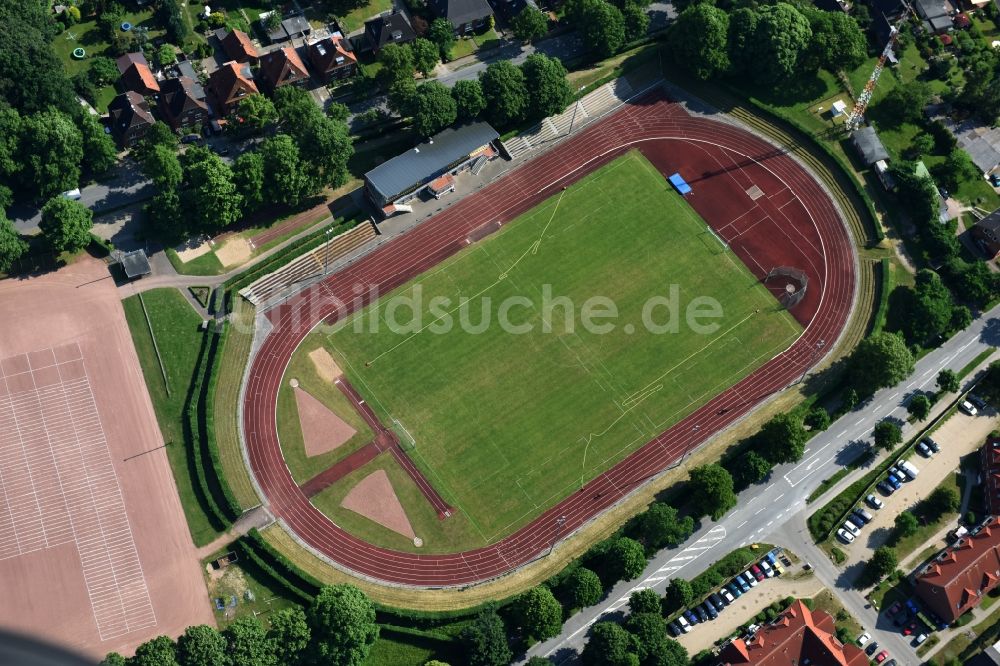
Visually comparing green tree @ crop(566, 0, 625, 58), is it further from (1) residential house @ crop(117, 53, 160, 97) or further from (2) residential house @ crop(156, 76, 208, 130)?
(1) residential house @ crop(117, 53, 160, 97)

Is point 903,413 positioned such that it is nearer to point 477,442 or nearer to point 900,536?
point 900,536

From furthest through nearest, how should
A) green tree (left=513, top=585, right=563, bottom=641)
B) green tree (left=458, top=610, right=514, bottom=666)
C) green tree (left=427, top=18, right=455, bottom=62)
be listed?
green tree (left=427, top=18, right=455, bottom=62) < green tree (left=513, top=585, right=563, bottom=641) < green tree (left=458, top=610, right=514, bottom=666)

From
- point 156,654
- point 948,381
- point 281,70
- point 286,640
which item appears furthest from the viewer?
point 281,70

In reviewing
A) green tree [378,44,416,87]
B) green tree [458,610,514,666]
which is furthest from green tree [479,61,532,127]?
green tree [458,610,514,666]

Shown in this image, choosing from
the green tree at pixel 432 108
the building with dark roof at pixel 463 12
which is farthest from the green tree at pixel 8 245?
the building with dark roof at pixel 463 12

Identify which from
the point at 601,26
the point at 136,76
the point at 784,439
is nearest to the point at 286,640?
the point at 784,439

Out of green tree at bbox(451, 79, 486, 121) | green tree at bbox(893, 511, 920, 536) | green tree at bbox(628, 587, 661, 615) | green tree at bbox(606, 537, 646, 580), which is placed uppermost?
green tree at bbox(451, 79, 486, 121)

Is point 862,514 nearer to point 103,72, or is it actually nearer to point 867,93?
point 867,93
